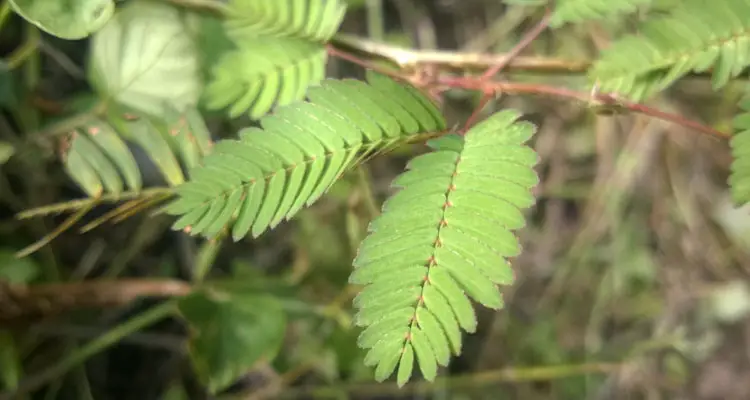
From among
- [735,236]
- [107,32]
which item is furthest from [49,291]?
[735,236]

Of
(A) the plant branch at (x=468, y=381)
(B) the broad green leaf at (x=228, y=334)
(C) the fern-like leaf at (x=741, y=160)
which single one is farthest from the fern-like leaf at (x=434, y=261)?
(A) the plant branch at (x=468, y=381)

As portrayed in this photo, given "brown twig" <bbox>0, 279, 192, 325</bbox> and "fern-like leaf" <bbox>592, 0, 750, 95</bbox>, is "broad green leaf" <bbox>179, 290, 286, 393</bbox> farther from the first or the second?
"fern-like leaf" <bbox>592, 0, 750, 95</bbox>

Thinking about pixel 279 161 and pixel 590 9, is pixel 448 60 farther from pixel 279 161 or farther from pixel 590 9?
pixel 279 161

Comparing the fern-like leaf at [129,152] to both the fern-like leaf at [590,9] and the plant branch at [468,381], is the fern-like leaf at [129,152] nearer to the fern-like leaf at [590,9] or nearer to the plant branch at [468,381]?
the fern-like leaf at [590,9]

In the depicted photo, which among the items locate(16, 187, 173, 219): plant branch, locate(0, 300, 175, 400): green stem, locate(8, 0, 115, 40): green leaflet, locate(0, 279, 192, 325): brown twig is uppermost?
locate(8, 0, 115, 40): green leaflet

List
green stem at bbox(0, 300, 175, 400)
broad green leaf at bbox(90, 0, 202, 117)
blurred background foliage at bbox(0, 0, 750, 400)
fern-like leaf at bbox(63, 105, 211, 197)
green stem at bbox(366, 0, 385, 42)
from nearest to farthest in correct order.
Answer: fern-like leaf at bbox(63, 105, 211, 197), broad green leaf at bbox(90, 0, 202, 117), green stem at bbox(0, 300, 175, 400), blurred background foliage at bbox(0, 0, 750, 400), green stem at bbox(366, 0, 385, 42)

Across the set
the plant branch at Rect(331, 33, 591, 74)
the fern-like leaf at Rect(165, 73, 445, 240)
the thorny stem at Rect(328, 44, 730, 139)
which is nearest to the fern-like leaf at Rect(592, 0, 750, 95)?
the thorny stem at Rect(328, 44, 730, 139)
